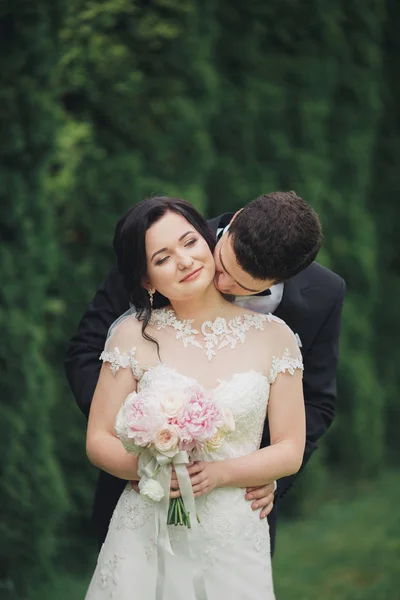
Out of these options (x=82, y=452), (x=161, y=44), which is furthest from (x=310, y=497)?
(x=161, y=44)

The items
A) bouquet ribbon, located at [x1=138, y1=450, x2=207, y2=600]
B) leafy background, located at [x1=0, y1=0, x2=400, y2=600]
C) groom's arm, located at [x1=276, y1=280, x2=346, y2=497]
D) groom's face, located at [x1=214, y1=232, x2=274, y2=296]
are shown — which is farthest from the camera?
leafy background, located at [x1=0, y1=0, x2=400, y2=600]

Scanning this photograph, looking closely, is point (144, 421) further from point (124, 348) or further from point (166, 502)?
point (124, 348)

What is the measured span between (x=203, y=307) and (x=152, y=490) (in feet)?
2.22

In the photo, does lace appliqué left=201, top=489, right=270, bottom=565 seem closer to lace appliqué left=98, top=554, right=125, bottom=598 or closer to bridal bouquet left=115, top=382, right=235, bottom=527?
bridal bouquet left=115, top=382, right=235, bottom=527

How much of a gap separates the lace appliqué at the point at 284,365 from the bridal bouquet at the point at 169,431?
318mm

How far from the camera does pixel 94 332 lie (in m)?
4.05

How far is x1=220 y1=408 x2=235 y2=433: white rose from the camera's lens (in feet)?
10.6

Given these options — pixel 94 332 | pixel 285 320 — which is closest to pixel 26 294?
pixel 94 332

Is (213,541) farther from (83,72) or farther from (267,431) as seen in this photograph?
(83,72)

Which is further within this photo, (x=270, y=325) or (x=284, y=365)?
A: (x=270, y=325)

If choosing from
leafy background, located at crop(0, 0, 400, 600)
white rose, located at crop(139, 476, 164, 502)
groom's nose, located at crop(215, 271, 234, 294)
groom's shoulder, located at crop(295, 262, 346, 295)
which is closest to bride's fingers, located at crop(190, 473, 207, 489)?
white rose, located at crop(139, 476, 164, 502)

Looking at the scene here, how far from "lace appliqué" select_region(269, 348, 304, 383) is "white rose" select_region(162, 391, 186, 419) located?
439 millimetres

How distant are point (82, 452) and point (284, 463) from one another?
274cm

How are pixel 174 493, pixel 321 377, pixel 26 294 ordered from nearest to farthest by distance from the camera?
pixel 174 493 → pixel 321 377 → pixel 26 294
